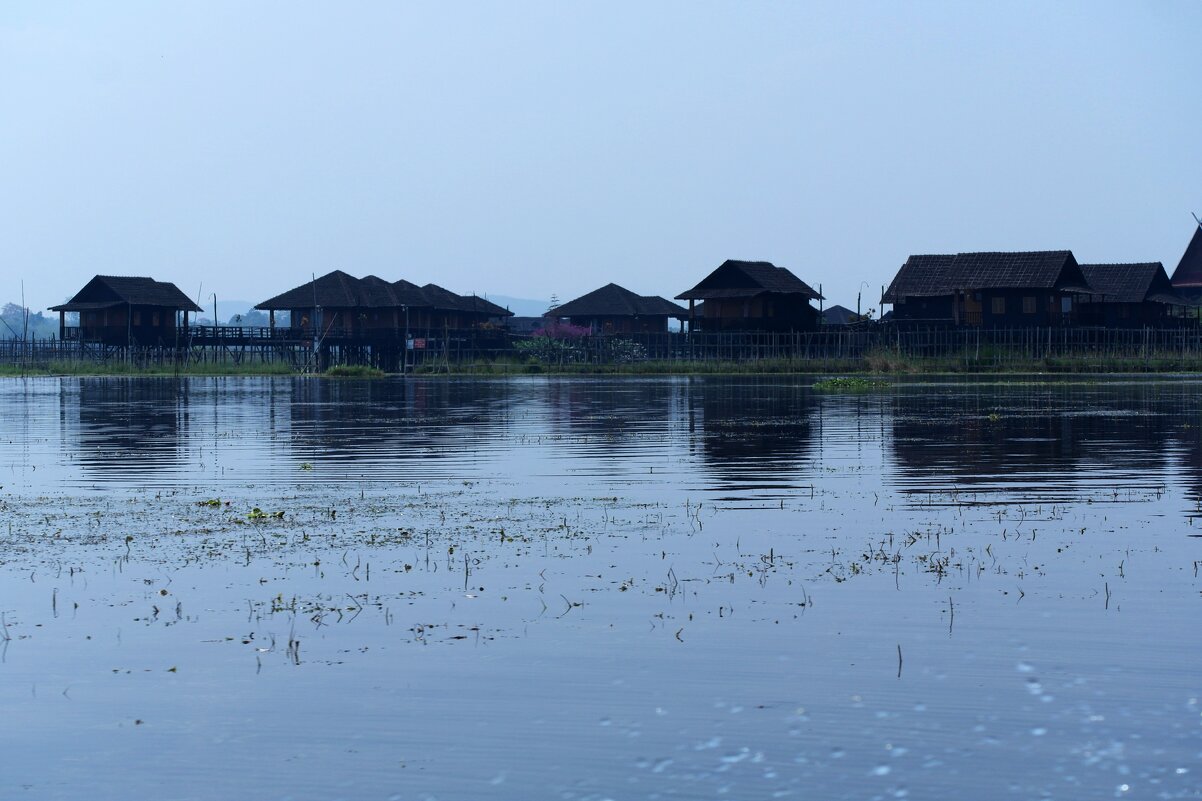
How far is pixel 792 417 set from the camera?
104 ft

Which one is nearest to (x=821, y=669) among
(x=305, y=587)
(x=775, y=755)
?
(x=775, y=755)

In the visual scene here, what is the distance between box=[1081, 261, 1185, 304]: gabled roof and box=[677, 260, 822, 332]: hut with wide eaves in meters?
17.5

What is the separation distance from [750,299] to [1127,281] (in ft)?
76.4

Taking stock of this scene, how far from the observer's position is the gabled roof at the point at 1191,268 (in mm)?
105938

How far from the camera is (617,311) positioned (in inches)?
4449

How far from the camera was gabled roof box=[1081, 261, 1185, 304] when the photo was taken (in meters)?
87.1

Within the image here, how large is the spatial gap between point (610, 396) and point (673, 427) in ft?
56.9

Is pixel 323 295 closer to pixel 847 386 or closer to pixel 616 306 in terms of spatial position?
pixel 616 306

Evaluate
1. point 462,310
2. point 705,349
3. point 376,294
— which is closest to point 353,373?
point 705,349

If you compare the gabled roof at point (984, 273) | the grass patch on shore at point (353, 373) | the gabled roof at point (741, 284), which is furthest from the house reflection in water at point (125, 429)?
the gabled roof at point (984, 273)

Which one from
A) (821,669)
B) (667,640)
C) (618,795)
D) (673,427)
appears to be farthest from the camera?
(673,427)

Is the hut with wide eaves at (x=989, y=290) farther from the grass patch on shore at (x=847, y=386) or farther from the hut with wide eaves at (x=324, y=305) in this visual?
the hut with wide eaves at (x=324, y=305)

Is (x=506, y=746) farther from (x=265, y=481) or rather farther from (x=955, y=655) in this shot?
(x=265, y=481)

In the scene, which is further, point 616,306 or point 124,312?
point 616,306
